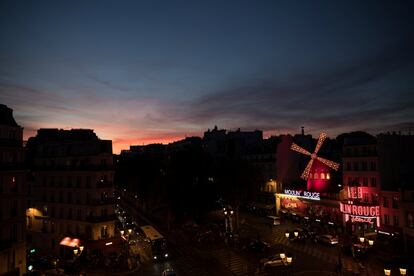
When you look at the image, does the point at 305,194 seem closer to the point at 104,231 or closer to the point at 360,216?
the point at 360,216

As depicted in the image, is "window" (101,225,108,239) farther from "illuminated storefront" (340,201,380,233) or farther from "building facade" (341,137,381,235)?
"building facade" (341,137,381,235)

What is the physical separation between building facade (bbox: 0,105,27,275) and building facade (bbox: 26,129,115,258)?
428 inches

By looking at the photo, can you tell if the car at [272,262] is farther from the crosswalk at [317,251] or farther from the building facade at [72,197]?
the building facade at [72,197]

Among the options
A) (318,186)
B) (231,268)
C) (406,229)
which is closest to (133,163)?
(318,186)

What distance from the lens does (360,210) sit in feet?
157

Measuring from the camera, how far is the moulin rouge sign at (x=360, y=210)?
46.7 meters

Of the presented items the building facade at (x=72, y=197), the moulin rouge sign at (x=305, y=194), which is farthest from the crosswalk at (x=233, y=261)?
the moulin rouge sign at (x=305, y=194)

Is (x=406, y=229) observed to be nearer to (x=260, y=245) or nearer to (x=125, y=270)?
(x=260, y=245)

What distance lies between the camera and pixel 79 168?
46.5m

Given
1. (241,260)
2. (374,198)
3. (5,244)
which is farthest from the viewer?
(374,198)

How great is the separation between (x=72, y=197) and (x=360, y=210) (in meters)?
42.2

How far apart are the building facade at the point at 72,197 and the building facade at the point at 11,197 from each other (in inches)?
428

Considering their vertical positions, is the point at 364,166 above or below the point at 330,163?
below

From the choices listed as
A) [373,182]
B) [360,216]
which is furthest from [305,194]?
[373,182]
